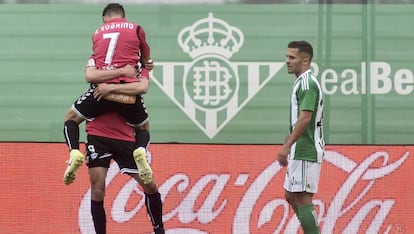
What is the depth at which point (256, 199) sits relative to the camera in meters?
8.21

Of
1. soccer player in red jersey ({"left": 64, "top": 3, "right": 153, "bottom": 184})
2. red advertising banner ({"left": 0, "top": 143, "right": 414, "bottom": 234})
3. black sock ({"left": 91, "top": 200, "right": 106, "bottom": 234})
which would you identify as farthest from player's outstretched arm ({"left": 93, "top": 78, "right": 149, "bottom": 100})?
red advertising banner ({"left": 0, "top": 143, "right": 414, "bottom": 234})

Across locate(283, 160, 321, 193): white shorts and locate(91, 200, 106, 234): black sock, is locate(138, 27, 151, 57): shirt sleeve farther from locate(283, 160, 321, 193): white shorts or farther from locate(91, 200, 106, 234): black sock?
locate(283, 160, 321, 193): white shorts

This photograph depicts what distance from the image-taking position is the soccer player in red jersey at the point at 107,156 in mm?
7039

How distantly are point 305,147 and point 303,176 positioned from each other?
0.22 metres

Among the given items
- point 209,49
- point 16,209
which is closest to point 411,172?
Result: point 209,49

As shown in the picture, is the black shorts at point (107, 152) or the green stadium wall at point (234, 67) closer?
the black shorts at point (107, 152)

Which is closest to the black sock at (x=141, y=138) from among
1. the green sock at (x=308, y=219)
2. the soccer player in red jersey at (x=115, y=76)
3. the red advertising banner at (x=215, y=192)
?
the soccer player in red jersey at (x=115, y=76)

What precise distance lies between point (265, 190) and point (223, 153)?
1.57 ft

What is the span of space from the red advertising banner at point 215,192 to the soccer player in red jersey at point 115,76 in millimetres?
1196

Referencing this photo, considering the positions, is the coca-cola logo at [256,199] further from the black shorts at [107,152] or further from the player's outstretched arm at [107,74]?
the player's outstretched arm at [107,74]

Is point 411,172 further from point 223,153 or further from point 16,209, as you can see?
point 16,209

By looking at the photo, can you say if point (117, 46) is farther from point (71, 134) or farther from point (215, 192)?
point (215, 192)

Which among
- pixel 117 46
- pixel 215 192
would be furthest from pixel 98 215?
pixel 215 192

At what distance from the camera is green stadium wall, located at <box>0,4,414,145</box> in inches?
331
